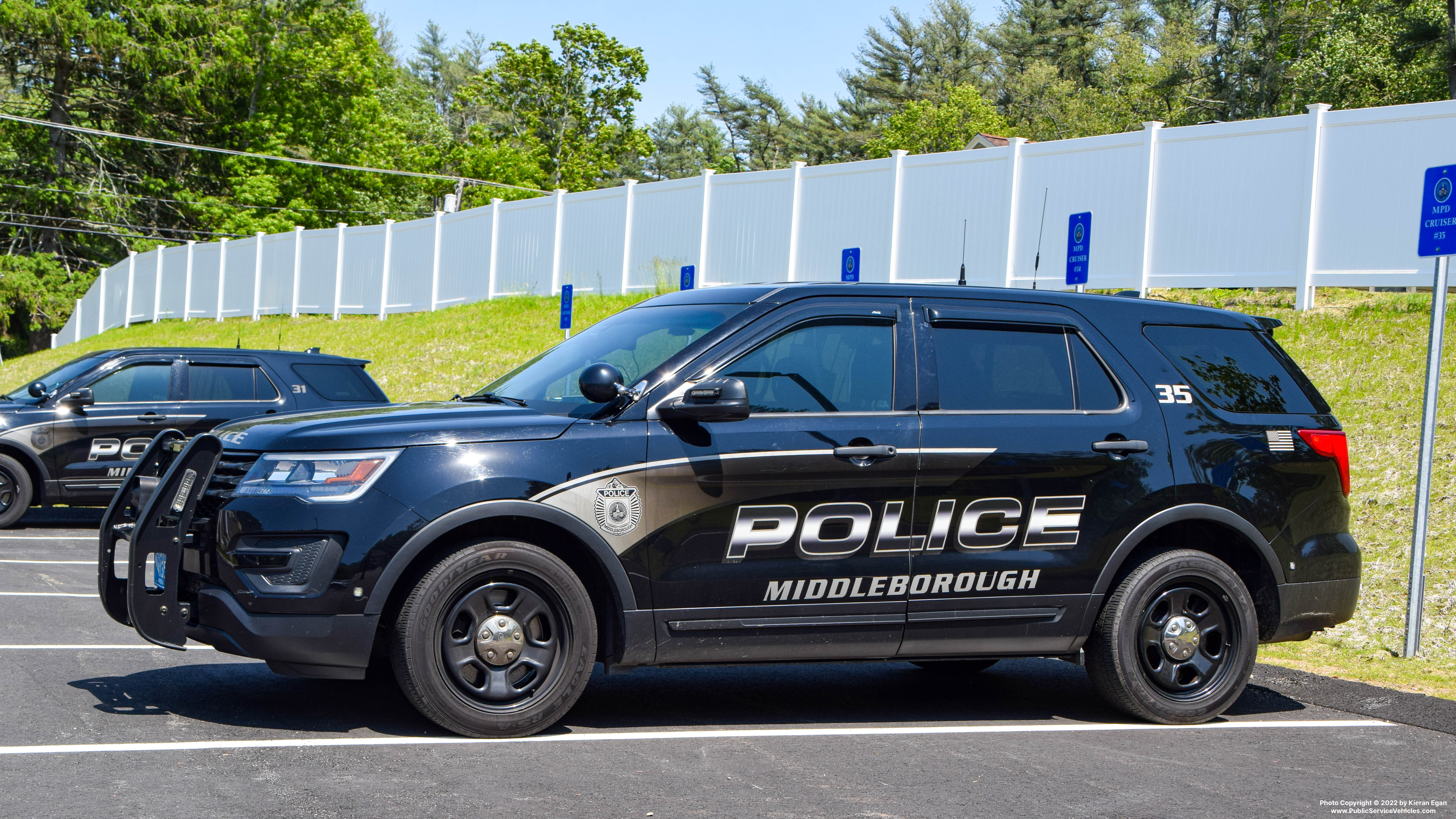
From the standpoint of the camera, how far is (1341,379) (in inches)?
540

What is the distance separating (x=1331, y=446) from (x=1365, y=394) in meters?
7.20

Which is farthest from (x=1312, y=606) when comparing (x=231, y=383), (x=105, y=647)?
(x=231, y=383)

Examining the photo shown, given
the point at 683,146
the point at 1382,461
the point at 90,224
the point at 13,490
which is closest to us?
the point at 1382,461

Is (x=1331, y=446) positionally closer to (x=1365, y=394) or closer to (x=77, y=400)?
(x=1365, y=394)

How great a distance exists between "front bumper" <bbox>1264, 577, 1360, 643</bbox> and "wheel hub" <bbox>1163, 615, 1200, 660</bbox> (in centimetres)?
39

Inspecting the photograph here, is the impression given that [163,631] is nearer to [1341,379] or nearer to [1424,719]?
[1424,719]

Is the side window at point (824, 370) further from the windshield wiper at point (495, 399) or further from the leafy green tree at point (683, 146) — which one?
the leafy green tree at point (683, 146)

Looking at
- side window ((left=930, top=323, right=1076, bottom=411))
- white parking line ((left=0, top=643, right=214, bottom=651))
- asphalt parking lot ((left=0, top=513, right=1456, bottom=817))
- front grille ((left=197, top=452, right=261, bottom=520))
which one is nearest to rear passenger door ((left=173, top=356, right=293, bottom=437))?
asphalt parking lot ((left=0, top=513, right=1456, bottom=817))

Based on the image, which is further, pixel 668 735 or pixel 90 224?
pixel 90 224

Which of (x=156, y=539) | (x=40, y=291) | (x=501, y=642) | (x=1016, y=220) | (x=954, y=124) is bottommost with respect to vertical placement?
(x=501, y=642)

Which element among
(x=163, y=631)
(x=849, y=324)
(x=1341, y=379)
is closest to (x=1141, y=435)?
(x=849, y=324)

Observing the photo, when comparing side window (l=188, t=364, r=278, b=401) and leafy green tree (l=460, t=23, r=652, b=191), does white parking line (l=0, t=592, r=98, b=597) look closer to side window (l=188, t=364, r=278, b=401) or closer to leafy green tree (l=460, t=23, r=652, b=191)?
side window (l=188, t=364, r=278, b=401)

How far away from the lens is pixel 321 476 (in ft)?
17.3

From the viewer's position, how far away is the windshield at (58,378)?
13211 mm
